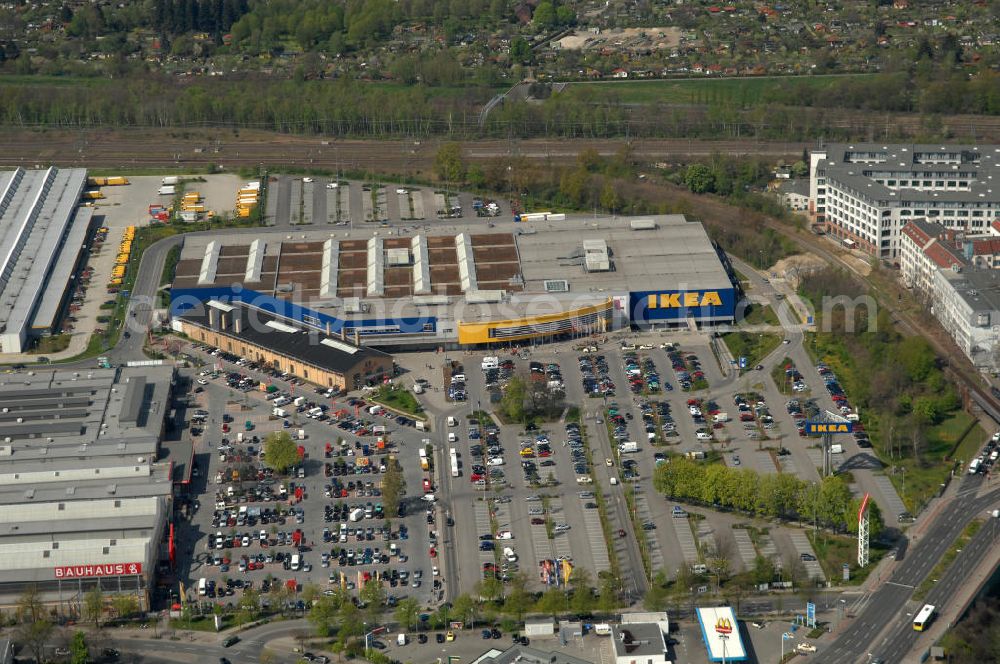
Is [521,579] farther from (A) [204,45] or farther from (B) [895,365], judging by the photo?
(A) [204,45]

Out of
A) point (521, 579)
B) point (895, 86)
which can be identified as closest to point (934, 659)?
point (521, 579)

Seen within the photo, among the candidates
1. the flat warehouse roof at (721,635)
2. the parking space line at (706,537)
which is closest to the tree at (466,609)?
the flat warehouse roof at (721,635)

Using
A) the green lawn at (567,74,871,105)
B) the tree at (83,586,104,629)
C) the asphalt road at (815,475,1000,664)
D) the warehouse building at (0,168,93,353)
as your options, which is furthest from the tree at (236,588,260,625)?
the green lawn at (567,74,871,105)

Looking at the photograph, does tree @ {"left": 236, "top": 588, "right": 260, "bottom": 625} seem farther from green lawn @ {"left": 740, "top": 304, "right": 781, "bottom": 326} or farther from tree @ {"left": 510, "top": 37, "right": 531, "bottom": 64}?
tree @ {"left": 510, "top": 37, "right": 531, "bottom": 64}

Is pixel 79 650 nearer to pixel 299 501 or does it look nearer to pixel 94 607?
pixel 94 607

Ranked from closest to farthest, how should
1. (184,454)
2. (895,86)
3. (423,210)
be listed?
(184,454) < (423,210) < (895,86)

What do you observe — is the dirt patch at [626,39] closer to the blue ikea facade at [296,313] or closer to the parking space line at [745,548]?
→ the blue ikea facade at [296,313]

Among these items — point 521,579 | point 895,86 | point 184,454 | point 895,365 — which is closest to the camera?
point 521,579
